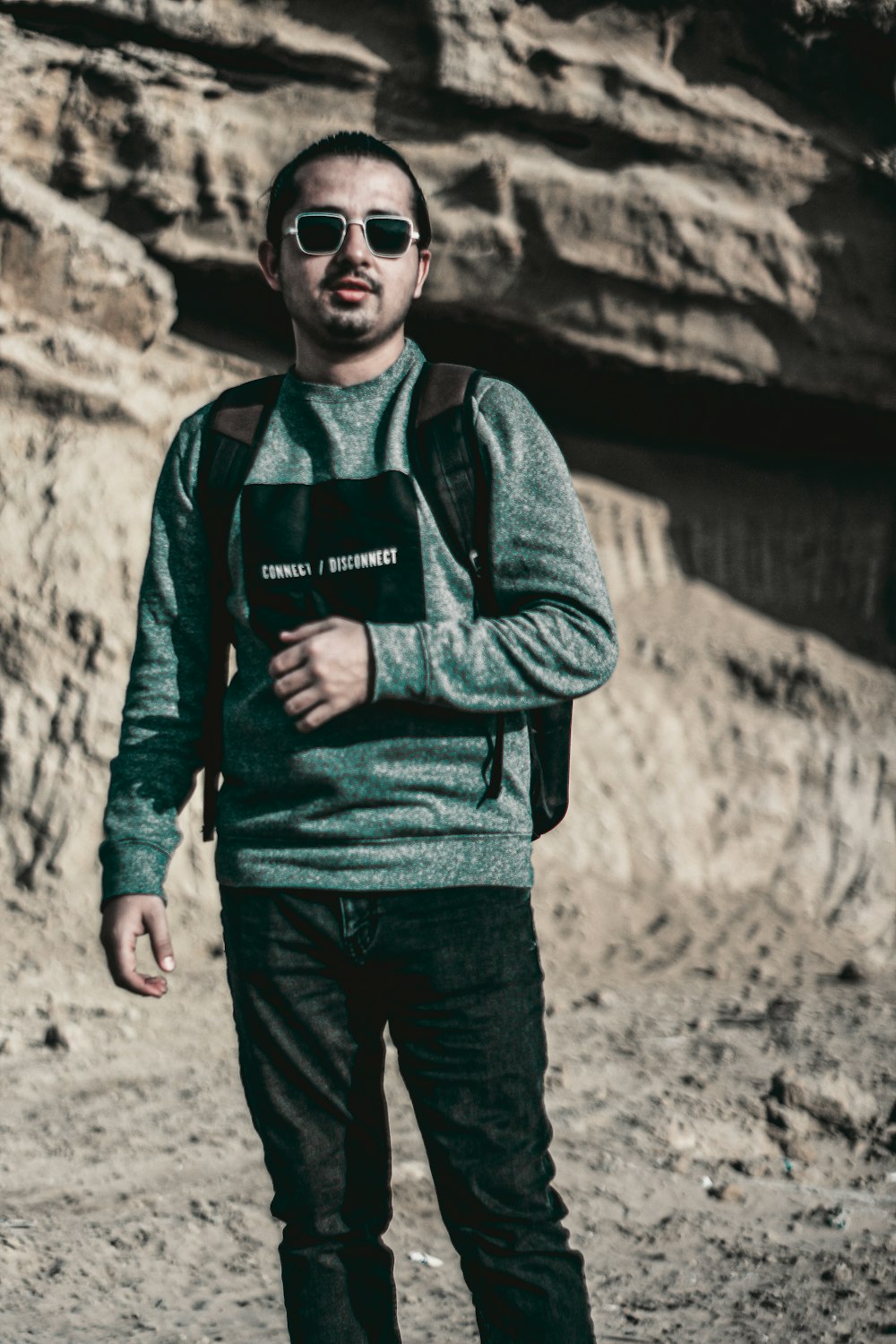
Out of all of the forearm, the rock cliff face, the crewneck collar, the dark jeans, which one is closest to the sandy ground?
the rock cliff face

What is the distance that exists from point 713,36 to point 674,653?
90.8 inches

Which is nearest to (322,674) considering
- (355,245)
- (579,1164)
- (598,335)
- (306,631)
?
(306,631)

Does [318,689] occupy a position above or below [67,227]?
below

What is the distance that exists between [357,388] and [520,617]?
33cm

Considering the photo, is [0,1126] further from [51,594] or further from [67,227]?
[67,227]

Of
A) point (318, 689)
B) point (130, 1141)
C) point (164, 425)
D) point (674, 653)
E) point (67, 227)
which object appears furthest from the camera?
point (674, 653)

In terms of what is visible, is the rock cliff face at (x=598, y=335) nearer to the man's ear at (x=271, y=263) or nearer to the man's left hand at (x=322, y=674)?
the man's ear at (x=271, y=263)

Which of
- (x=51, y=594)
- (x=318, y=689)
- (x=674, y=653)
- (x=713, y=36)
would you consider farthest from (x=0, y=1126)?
(x=713, y=36)

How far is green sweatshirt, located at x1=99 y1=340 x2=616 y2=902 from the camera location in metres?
1.40

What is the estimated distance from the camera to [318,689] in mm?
1320

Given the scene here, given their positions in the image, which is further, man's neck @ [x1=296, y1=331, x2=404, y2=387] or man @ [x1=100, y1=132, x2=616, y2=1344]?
man's neck @ [x1=296, y1=331, x2=404, y2=387]

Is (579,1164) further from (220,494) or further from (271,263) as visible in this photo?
(271,263)

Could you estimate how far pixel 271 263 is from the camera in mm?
1605

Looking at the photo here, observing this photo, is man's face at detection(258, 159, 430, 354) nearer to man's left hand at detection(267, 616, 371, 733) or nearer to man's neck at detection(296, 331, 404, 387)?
man's neck at detection(296, 331, 404, 387)
